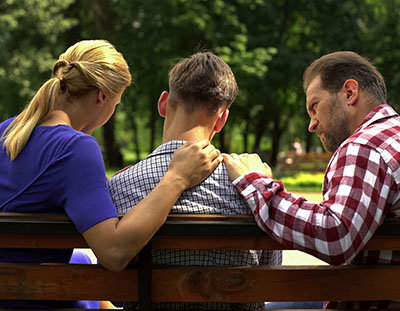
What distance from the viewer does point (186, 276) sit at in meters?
1.98

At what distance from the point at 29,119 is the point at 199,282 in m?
0.99

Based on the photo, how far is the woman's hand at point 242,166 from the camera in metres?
2.12

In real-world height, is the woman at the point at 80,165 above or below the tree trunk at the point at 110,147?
above

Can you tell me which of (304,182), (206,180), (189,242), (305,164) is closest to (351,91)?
(206,180)

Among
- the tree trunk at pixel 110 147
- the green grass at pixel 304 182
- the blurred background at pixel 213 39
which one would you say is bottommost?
the tree trunk at pixel 110 147

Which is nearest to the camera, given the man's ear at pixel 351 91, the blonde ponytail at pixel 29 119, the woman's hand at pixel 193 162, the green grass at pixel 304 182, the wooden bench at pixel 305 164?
the woman's hand at pixel 193 162

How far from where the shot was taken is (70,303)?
2.24 meters

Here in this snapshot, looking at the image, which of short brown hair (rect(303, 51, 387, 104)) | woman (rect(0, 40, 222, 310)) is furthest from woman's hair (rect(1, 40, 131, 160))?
short brown hair (rect(303, 51, 387, 104))

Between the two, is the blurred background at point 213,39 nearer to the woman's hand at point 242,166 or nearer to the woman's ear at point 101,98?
the woman's ear at point 101,98

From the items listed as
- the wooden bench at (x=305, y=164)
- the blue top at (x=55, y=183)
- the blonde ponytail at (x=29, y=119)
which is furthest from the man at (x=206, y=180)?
the wooden bench at (x=305, y=164)

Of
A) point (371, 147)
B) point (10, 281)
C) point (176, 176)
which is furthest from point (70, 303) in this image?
point (371, 147)

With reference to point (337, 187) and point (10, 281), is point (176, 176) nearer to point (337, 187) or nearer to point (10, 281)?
point (337, 187)

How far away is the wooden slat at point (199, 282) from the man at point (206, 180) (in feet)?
0.46

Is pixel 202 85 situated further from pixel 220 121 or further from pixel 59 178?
pixel 59 178
